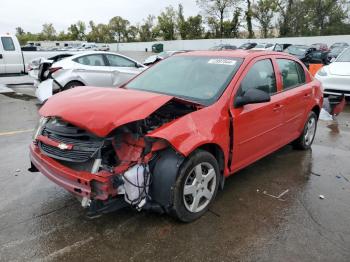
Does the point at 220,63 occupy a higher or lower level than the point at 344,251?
higher

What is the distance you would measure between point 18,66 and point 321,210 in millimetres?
13964

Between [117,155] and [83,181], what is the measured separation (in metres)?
0.38

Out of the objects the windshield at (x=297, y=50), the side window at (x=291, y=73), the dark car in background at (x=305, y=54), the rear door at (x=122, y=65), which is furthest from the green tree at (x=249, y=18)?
the side window at (x=291, y=73)

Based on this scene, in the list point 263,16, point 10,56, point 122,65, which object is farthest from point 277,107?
point 263,16

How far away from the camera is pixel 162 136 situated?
3.20m

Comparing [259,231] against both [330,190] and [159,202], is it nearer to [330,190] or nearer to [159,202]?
[159,202]

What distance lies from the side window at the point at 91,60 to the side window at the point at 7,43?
5844mm

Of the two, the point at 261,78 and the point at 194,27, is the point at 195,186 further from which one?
the point at 194,27

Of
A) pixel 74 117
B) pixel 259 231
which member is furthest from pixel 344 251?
pixel 74 117

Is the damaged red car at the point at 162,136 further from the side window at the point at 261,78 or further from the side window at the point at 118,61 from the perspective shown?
the side window at the point at 118,61

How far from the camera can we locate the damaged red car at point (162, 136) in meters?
3.21

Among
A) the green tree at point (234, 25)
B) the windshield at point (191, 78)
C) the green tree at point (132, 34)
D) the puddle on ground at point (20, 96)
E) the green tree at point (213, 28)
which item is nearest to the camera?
the windshield at point (191, 78)

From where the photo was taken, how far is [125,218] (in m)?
3.67

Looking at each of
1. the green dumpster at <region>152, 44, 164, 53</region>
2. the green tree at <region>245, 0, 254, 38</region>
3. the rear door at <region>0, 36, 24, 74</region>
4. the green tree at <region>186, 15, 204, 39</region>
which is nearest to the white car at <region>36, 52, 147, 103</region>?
the rear door at <region>0, 36, 24, 74</region>
